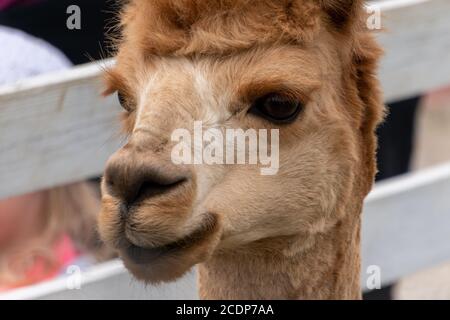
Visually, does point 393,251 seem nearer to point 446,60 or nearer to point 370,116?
point 446,60

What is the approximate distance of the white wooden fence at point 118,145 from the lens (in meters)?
3.81

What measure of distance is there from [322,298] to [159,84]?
2.81 feet

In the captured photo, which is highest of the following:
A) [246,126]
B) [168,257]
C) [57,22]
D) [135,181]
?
[57,22]

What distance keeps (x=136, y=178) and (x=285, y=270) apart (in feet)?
2.41

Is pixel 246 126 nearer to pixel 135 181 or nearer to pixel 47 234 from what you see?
pixel 135 181

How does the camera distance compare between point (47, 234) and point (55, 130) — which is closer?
point (55, 130)

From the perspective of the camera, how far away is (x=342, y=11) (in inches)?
121

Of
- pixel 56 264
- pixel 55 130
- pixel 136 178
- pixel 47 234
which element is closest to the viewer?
pixel 136 178

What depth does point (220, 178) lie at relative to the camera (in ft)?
9.34

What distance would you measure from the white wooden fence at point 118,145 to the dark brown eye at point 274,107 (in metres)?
0.56

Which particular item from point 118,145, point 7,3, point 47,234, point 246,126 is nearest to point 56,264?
point 47,234

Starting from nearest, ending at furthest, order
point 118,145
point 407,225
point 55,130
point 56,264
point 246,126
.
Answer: point 246,126 < point 55,130 < point 118,145 < point 407,225 < point 56,264

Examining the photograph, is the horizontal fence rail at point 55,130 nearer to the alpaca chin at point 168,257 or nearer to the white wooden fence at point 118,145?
the white wooden fence at point 118,145
